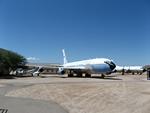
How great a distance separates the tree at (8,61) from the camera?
81.1 metres

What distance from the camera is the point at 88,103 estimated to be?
2703 centimetres

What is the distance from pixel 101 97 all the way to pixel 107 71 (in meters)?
39.2

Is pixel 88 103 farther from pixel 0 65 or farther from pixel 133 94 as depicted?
pixel 0 65

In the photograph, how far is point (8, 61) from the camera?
82.8 meters

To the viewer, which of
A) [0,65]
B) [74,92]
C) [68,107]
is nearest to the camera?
[68,107]

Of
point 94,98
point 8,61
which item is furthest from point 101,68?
point 94,98

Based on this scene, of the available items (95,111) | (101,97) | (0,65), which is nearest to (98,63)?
(0,65)

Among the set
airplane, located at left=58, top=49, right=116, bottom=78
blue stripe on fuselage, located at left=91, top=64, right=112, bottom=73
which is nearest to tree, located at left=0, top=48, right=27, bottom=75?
airplane, located at left=58, top=49, right=116, bottom=78

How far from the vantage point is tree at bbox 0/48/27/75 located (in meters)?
81.1

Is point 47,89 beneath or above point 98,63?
beneath

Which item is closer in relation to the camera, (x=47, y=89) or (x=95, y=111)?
(x=95, y=111)

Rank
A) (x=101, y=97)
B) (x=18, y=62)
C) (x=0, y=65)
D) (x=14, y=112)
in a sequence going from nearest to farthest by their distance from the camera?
(x=14, y=112) → (x=101, y=97) → (x=0, y=65) → (x=18, y=62)

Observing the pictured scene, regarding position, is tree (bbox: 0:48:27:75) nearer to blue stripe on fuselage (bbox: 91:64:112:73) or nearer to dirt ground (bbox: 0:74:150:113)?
blue stripe on fuselage (bbox: 91:64:112:73)

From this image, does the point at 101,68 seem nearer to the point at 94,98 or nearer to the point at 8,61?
the point at 8,61
